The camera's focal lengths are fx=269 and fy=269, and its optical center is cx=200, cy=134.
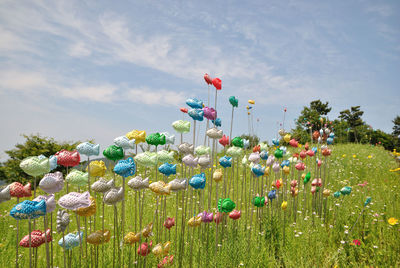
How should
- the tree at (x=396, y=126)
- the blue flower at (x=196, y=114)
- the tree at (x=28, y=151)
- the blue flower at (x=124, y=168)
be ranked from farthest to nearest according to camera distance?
1. the tree at (x=396, y=126)
2. the tree at (x=28, y=151)
3. the blue flower at (x=196, y=114)
4. the blue flower at (x=124, y=168)

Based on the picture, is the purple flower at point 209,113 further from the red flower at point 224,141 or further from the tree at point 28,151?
the tree at point 28,151

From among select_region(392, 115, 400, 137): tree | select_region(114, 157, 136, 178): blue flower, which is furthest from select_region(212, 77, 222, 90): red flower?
select_region(392, 115, 400, 137): tree

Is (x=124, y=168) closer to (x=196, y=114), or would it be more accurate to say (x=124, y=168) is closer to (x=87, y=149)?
(x=87, y=149)

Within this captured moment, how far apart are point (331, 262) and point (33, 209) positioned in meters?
3.07

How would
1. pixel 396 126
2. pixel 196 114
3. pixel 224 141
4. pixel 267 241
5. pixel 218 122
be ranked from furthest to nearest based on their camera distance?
1. pixel 396 126
2. pixel 267 241
3. pixel 224 141
4. pixel 218 122
5. pixel 196 114

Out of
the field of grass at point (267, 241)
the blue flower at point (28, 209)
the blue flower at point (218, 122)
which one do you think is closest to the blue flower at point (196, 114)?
the blue flower at point (218, 122)

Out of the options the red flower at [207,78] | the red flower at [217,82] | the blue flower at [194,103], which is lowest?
the blue flower at [194,103]

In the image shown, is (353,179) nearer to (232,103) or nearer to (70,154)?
(232,103)

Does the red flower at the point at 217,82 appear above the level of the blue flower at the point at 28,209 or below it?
above

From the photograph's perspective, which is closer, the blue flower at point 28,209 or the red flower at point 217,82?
the blue flower at point 28,209

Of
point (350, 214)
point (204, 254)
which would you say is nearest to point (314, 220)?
point (350, 214)

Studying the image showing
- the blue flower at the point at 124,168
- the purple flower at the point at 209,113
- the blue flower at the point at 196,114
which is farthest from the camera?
the purple flower at the point at 209,113

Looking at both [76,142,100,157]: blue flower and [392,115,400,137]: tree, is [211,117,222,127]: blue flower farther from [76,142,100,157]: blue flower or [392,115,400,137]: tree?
[392,115,400,137]: tree

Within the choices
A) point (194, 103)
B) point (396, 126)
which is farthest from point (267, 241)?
point (396, 126)
